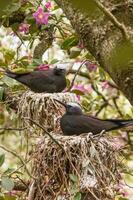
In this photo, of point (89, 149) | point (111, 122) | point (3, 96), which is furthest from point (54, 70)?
point (89, 149)

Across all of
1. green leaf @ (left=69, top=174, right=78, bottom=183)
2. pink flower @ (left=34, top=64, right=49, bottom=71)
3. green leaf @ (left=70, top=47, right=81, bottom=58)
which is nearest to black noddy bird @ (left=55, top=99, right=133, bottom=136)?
green leaf @ (left=70, top=47, right=81, bottom=58)

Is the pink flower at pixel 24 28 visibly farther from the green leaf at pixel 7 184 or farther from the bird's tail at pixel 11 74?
the green leaf at pixel 7 184

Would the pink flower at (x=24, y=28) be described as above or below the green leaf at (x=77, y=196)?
above

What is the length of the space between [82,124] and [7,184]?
975mm

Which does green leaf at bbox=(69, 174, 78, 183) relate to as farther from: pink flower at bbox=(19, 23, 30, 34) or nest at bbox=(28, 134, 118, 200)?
pink flower at bbox=(19, 23, 30, 34)

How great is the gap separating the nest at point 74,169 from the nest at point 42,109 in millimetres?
512

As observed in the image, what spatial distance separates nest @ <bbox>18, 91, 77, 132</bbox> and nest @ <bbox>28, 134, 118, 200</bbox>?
20.2 inches

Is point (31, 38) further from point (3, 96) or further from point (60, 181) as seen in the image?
point (60, 181)

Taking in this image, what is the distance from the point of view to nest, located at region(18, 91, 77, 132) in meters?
3.03

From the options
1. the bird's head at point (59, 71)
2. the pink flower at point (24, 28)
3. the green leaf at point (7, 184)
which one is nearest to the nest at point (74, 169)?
the green leaf at point (7, 184)

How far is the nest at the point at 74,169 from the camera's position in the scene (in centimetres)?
229

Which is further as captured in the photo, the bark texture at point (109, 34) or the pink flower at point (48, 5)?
the pink flower at point (48, 5)

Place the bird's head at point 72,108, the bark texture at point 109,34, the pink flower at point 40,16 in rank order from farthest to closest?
the bird's head at point 72,108 → the pink flower at point 40,16 → the bark texture at point 109,34

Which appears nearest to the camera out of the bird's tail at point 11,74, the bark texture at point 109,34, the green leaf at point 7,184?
the bark texture at point 109,34
